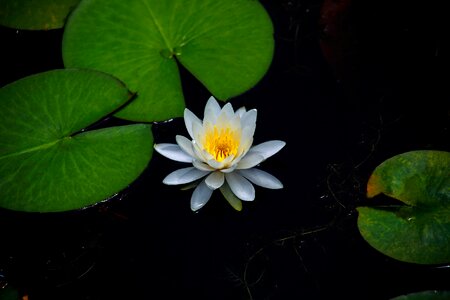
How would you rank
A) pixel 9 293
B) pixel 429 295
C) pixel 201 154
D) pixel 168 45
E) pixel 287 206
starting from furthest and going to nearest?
1. pixel 168 45
2. pixel 287 206
3. pixel 201 154
4. pixel 9 293
5. pixel 429 295

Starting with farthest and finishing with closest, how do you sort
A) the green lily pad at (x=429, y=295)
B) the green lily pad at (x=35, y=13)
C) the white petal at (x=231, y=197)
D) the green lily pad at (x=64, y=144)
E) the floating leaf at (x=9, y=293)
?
1. the green lily pad at (x=35, y=13)
2. the white petal at (x=231, y=197)
3. the green lily pad at (x=64, y=144)
4. the floating leaf at (x=9, y=293)
5. the green lily pad at (x=429, y=295)

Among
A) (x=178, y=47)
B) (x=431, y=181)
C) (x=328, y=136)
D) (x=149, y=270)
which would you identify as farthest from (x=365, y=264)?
(x=178, y=47)

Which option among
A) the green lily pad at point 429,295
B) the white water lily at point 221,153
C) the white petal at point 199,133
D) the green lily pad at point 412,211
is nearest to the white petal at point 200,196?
the white water lily at point 221,153

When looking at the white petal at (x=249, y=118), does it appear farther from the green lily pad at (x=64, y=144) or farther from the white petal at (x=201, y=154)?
the green lily pad at (x=64, y=144)

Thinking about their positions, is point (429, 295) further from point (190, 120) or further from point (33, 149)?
point (33, 149)

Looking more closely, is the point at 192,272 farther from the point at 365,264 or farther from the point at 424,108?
the point at 424,108

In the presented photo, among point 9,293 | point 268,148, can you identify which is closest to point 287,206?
point 268,148

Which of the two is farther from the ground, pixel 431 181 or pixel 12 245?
pixel 12 245
